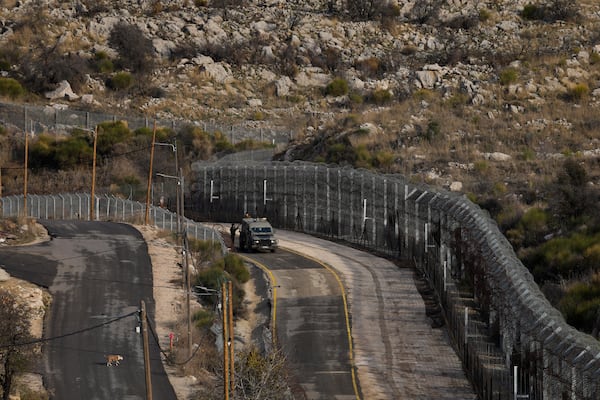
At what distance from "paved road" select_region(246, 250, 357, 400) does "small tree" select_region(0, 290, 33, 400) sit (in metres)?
9.35

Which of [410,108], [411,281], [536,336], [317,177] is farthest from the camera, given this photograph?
[410,108]

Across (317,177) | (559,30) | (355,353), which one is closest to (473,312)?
(355,353)

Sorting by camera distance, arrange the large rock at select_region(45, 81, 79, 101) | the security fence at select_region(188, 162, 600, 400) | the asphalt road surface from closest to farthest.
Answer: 1. the security fence at select_region(188, 162, 600, 400)
2. the asphalt road surface
3. the large rock at select_region(45, 81, 79, 101)

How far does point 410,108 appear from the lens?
104 meters

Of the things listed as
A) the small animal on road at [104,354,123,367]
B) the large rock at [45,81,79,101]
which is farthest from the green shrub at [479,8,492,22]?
the small animal on road at [104,354,123,367]

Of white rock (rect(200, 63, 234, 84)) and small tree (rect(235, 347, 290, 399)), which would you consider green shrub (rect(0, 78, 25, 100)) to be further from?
small tree (rect(235, 347, 290, 399))

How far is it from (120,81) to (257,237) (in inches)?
2355

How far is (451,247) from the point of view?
55.7m

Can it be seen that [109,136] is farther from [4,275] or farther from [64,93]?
[4,275]

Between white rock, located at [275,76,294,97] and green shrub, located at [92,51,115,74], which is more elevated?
green shrub, located at [92,51,115,74]

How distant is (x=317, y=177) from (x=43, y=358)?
37.5 metres

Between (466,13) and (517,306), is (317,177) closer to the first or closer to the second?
(517,306)

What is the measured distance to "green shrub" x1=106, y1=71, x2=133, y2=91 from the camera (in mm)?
125625

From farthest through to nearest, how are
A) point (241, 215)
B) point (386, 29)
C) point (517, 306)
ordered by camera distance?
point (386, 29) < point (241, 215) < point (517, 306)
